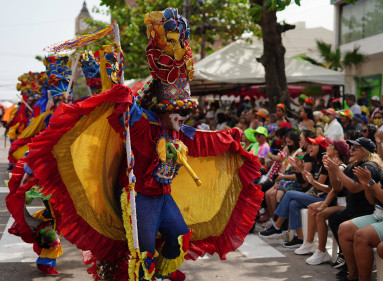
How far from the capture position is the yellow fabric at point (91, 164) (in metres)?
3.80

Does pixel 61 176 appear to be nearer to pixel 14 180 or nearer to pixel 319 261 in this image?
pixel 14 180

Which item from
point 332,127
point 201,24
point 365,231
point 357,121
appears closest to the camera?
point 365,231

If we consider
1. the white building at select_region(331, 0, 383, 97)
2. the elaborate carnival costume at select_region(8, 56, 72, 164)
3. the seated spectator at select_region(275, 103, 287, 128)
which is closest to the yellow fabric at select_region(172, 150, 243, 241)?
the elaborate carnival costume at select_region(8, 56, 72, 164)

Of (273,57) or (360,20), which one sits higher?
(360,20)

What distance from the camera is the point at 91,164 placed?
3.84m

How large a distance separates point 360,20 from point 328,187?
15.4 metres

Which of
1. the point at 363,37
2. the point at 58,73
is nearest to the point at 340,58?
the point at 363,37

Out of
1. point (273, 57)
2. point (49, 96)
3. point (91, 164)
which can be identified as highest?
point (273, 57)

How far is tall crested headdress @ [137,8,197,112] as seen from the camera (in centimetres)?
367

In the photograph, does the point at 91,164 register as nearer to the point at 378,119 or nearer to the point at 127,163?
the point at 127,163

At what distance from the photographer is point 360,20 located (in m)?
19.5

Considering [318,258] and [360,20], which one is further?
[360,20]

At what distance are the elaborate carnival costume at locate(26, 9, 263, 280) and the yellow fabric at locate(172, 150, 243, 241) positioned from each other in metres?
0.46

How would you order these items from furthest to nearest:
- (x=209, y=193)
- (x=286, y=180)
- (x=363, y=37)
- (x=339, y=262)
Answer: (x=363, y=37) → (x=286, y=180) → (x=339, y=262) → (x=209, y=193)
